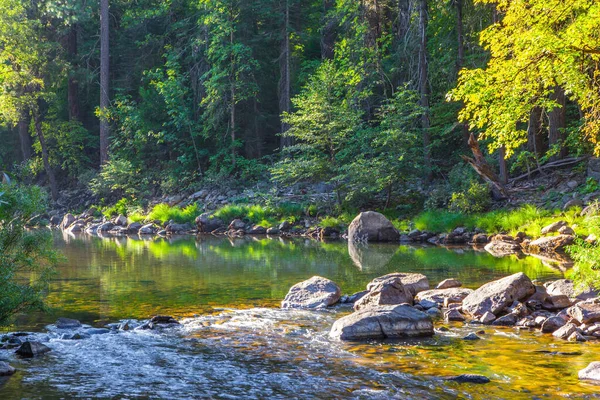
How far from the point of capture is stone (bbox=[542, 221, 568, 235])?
67.7 ft

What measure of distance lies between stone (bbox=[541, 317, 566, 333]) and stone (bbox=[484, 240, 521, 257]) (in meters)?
10.3

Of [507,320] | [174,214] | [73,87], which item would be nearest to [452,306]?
[507,320]

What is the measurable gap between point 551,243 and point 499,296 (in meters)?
9.95

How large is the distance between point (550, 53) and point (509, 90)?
3.83ft

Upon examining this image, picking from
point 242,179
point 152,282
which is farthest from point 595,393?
point 242,179

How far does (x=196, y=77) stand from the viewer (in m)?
38.2

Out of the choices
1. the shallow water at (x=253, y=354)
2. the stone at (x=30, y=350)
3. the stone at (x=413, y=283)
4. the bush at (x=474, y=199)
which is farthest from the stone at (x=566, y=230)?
the stone at (x=30, y=350)

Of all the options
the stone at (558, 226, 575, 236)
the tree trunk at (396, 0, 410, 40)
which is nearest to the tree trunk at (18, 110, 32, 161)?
the tree trunk at (396, 0, 410, 40)

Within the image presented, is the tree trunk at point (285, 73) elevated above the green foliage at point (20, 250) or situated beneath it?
elevated above

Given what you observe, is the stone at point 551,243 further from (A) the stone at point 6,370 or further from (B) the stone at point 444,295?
(A) the stone at point 6,370

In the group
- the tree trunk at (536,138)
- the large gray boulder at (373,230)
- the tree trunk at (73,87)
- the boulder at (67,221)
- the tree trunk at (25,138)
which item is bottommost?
the large gray boulder at (373,230)

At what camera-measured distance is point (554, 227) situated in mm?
20828

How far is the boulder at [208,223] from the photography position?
3161 centimetres

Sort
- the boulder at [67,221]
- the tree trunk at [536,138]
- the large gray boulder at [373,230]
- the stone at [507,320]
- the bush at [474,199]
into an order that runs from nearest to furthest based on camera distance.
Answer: the stone at [507,320]
the bush at [474,199]
the large gray boulder at [373,230]
the tree trunk at [536,138]
the boulder at [67,221]
